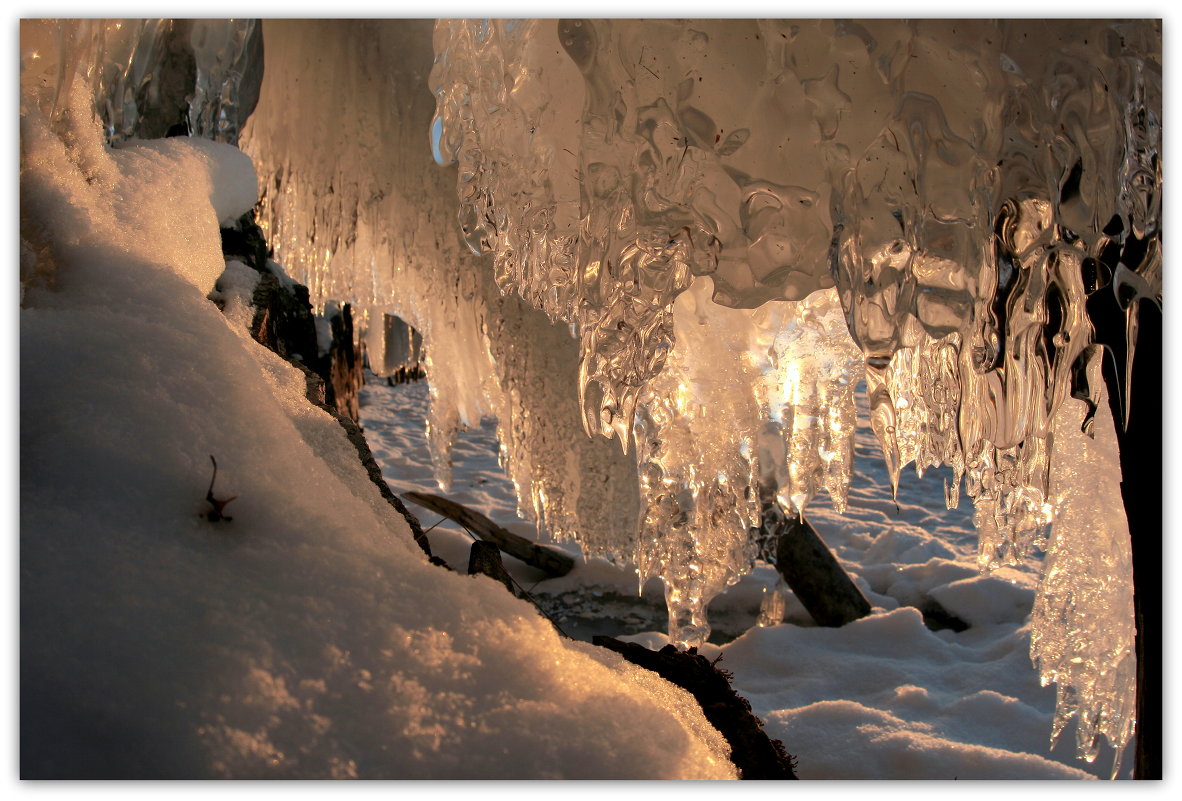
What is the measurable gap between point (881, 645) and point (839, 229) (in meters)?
2.59

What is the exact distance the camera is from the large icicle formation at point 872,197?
1.28m

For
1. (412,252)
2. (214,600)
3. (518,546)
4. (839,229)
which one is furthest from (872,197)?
(518,546)

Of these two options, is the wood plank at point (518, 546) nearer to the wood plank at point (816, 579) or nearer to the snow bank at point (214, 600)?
the wood plank at point (816, 579)

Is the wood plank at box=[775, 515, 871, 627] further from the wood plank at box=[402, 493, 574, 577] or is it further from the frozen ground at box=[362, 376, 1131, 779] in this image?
the wood plank at box=[402, 493, 574, 577]

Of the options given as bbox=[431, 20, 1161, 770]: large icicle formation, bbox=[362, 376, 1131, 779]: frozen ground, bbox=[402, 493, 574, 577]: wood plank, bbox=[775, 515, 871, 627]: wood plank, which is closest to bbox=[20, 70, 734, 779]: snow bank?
bbox=[431, 20, 1161, 770]: large icicle formation

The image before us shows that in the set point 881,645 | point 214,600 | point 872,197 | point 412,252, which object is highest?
point 872,197

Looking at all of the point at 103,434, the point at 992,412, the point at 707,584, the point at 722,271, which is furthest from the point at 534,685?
the point at 707,584

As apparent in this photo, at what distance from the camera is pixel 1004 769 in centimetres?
220

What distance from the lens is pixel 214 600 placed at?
82 cm

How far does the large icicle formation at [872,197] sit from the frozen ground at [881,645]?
0.71 m

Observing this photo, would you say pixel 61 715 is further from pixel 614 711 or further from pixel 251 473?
pixel 614 711

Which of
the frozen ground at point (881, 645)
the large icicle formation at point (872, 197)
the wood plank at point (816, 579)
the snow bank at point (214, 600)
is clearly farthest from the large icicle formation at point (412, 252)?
the snow bank at point (214, 600)

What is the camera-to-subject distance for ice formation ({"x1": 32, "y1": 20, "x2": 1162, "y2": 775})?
1288 mm

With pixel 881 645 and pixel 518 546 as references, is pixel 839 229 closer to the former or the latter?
pixel 881 645
